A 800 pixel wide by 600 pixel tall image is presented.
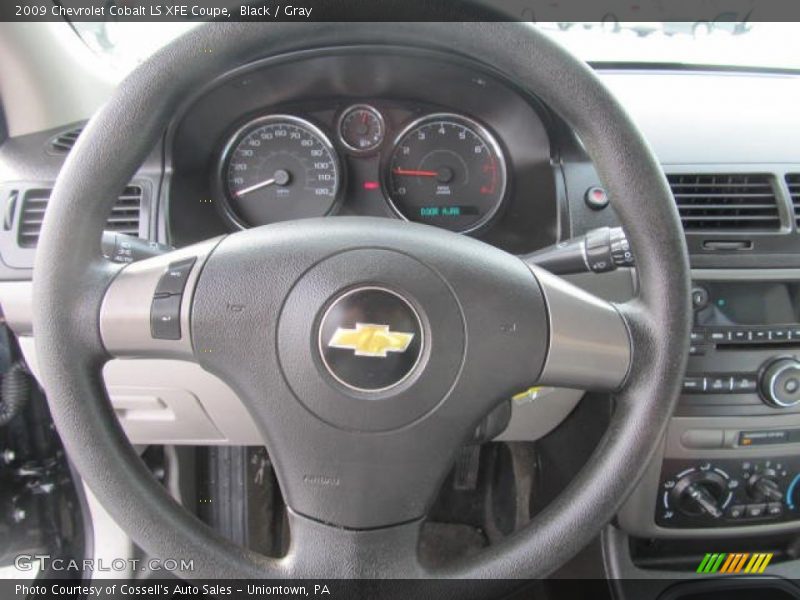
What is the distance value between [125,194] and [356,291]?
75 centimetres

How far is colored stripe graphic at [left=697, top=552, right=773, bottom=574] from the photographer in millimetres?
1613

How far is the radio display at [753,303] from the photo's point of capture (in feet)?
4.72

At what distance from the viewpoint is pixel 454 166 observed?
1.55m

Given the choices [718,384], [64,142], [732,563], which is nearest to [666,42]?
[718,384]

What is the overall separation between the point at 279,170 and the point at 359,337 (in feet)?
2.45

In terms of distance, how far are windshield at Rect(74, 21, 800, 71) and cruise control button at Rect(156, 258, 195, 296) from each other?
2.92 feet

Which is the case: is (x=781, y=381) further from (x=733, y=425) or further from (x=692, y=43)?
(x=692, y=43)

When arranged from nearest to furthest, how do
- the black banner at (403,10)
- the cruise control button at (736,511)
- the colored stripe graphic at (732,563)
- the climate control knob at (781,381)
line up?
the black banner at (403,10) → the climate control knob at (781,381) → the cruise control button at (736,511) → the colored stripe graphic at (732,563)

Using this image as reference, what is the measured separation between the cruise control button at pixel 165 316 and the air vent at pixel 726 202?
1001mm

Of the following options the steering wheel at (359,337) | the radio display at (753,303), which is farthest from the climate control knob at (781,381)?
the steering wheel at (359,337)

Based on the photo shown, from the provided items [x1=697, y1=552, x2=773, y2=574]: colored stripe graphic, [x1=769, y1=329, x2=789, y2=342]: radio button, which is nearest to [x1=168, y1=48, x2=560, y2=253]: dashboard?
[x1=769, y1=329, x2=789, y2=342]: radio button

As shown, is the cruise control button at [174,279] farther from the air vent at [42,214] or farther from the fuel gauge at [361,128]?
the fuel gauge at [361,128]

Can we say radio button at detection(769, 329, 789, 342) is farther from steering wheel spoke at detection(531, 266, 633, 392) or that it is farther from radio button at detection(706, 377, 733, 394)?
steering wheel spoke at detection(531, 266, 633, 392)
